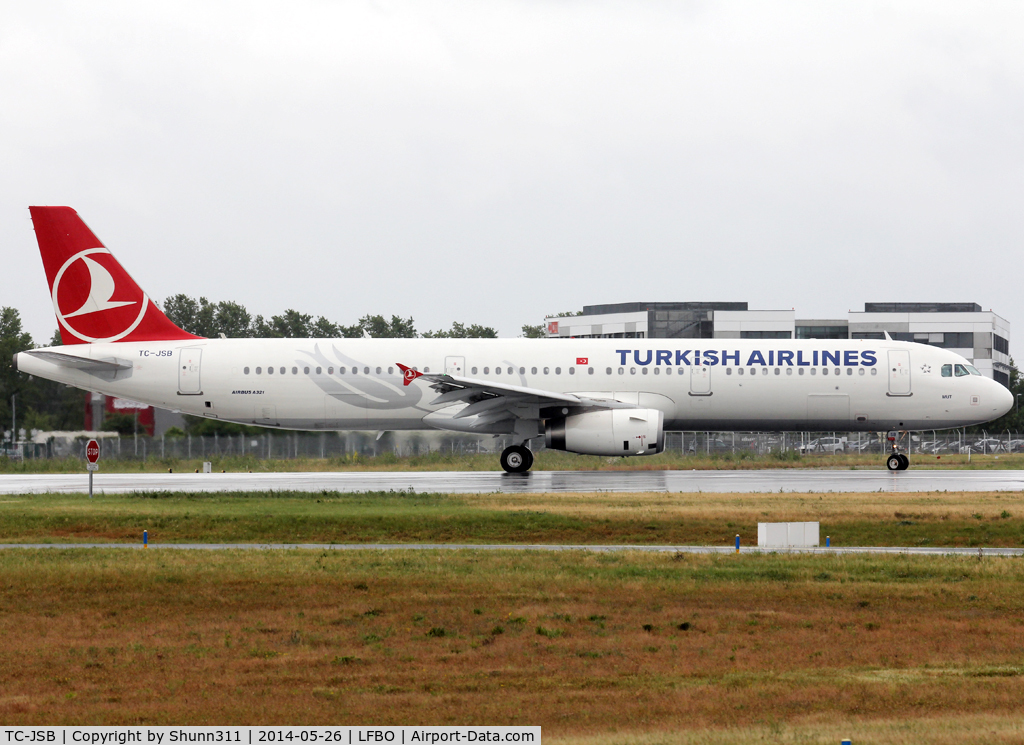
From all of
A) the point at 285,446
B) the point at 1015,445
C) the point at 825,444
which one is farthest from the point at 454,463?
the point at 1015,445

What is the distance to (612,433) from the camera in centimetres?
3081

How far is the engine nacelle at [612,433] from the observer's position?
30.8m

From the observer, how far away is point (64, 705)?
7988 millimetres

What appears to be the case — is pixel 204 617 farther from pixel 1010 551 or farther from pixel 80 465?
pixel 80 465

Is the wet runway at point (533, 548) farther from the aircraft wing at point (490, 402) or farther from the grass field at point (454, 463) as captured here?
the grass field at point (454, 463)

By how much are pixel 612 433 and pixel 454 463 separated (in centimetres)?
956

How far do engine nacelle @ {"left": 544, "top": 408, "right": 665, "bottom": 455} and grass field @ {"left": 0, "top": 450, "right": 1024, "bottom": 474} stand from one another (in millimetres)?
5162

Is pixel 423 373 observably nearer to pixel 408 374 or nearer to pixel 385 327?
pixel 408 374

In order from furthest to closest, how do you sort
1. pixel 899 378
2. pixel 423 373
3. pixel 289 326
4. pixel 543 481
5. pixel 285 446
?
pixel 289 326
pixel 285 446
pixel 899 378
pixel 423 373
pixel 543 481

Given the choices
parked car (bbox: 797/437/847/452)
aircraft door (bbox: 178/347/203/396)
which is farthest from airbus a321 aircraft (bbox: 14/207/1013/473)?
parked car (bbox: 797/437/847/452)

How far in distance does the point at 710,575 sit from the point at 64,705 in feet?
26.8

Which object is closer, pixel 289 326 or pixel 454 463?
pixel 454 463

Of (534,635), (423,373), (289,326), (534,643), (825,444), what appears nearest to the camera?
(534,643)

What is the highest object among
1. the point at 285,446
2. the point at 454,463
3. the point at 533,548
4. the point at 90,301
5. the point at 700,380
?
the point at 90,301
